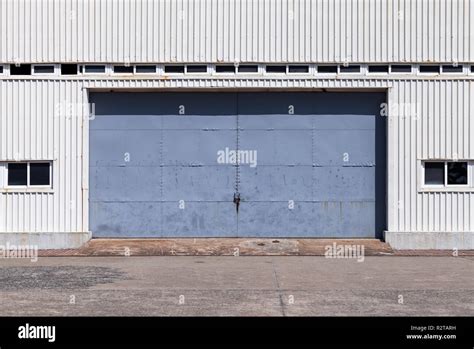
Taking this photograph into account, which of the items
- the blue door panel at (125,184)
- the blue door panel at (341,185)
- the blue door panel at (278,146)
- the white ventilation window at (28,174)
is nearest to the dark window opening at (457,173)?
the blue door panel at (341,185)

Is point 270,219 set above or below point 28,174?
below

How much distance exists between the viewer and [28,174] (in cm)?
1764

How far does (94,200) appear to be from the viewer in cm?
1780

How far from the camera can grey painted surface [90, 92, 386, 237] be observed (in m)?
17.7

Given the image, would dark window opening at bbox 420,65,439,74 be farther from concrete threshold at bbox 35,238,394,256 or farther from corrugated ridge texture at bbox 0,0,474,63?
concrete threshold at bbox 35,238,394,256

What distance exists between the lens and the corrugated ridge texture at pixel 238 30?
17.5 meters

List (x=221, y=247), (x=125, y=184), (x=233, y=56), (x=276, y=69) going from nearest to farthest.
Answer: (x=221, y=247) < (x=233, y=56) < (x=276, y=69) < (x=125, y=184)

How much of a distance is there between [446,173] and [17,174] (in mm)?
10092

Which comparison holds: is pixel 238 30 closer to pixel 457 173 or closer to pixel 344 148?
pixel 344 148

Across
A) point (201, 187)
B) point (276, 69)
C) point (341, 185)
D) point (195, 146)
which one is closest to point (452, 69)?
point (341, 185)

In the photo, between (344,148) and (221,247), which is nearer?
(221,247)

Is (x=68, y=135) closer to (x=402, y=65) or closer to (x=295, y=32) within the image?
(x=295, y=32)
